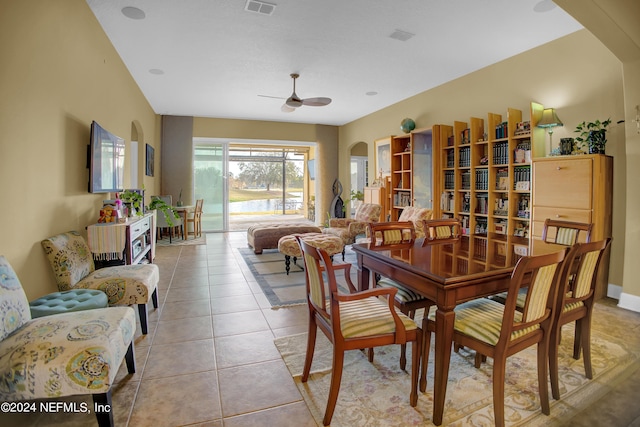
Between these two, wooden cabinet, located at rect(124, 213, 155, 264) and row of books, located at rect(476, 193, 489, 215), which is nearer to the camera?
wooden cabinet, located at rect(124, 213, 155, 264)

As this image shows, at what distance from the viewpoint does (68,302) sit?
2184 mm

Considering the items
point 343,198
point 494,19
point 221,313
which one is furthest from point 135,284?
point 343,198

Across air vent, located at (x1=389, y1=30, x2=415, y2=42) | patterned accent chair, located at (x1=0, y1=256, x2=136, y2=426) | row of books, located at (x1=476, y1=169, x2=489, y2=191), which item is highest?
air vent, located at (x1=389, y1=30, x2=415, y2=42)

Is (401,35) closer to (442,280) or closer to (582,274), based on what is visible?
(582,274)

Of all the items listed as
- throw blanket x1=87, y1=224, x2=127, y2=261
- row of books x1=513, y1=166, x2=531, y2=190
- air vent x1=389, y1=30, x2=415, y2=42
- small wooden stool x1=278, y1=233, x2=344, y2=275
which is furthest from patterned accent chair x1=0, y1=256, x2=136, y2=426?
row of books x1=513, y1=166, x2=531, y2=190

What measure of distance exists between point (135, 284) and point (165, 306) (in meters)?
0.94

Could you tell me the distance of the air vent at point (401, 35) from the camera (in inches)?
152

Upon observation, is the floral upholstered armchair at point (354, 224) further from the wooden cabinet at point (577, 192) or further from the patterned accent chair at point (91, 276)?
the patterned accent chair at point (91, 276)

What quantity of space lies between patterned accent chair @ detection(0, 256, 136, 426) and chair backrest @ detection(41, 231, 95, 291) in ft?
2.52

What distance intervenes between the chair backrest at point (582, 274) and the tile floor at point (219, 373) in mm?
565

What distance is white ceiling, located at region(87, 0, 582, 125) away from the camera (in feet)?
11.1

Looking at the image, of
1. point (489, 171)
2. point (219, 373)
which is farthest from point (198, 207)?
point (219, 373)

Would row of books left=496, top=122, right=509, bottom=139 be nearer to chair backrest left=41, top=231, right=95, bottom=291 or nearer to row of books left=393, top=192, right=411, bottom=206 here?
row of books left=393, top=192, right=411, bottom=206

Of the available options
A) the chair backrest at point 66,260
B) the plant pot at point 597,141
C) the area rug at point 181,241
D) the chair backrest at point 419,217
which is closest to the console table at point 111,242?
the chair backrest at point 66,260
